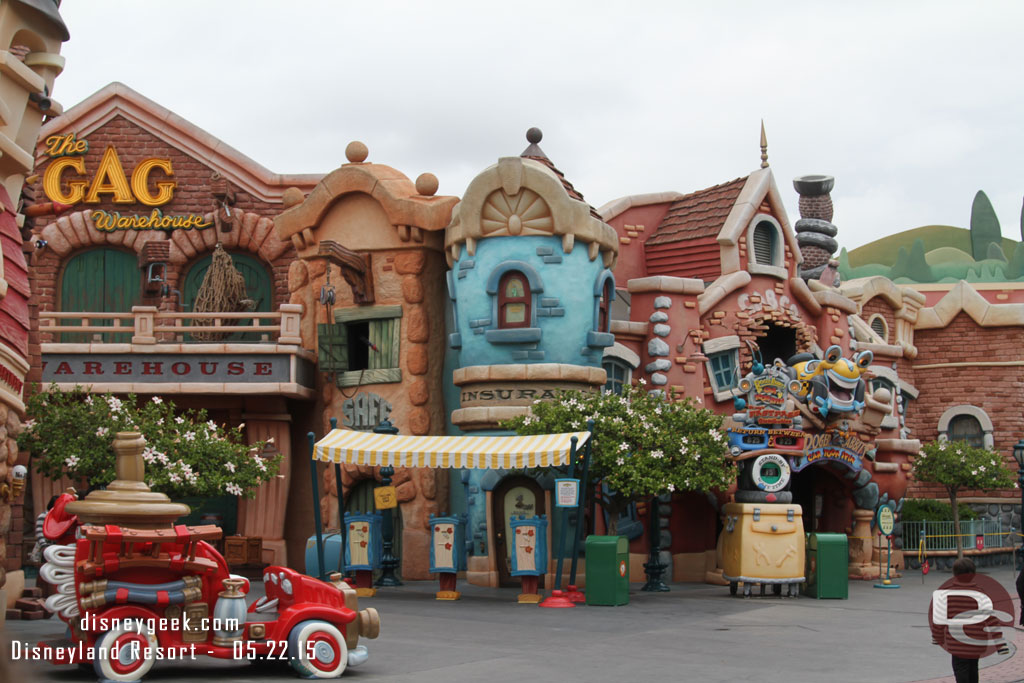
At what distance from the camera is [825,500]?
83.6ft

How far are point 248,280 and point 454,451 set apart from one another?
9.57m

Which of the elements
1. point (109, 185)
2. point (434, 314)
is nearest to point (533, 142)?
point (434, 314)

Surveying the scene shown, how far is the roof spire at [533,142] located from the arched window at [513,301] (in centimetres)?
306

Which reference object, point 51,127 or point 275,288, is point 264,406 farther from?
point 51,127

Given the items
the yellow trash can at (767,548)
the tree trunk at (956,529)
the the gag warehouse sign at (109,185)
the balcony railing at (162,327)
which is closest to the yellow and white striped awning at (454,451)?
the yellow trash can at (767,548)

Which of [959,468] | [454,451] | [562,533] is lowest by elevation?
[562,533]

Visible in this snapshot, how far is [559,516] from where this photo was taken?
805 inches

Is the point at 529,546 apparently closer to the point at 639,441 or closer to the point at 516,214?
the point at 639,441

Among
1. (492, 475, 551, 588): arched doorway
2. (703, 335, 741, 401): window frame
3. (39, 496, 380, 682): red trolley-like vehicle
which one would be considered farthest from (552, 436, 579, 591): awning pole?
(39, 496, 380, 682): red trolley-like vehicle

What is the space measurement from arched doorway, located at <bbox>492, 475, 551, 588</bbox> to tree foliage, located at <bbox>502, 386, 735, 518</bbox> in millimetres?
1379

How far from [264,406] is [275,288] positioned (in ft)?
10.2

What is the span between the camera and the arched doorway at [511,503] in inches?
818

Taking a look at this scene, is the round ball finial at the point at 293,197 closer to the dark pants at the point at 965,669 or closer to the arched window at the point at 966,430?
the dark pants at the point at 965,669

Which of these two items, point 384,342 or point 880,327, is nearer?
point 384,342
